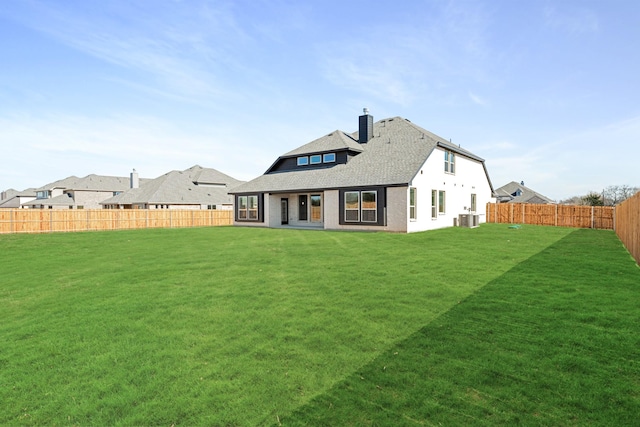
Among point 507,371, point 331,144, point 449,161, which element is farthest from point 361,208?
point 507,371

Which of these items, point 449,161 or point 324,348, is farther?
point 449,161

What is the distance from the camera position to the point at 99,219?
27312 mm

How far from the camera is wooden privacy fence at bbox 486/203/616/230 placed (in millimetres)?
23719

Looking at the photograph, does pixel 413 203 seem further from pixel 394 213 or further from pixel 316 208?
pixel 316 208

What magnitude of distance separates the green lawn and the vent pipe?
19.4 meters

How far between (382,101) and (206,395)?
91.6 feet

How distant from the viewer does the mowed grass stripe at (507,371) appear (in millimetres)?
2924

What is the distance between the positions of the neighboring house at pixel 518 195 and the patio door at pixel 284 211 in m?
42.5

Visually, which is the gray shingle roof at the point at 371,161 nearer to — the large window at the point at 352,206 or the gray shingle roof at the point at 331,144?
the gray shingle roof at the point at 331,144

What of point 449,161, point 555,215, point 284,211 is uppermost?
point 449,161

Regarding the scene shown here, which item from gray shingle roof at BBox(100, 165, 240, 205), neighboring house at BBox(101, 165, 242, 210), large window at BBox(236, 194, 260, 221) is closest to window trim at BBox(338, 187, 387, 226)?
large window at BBox(236, 194, 260, 221)

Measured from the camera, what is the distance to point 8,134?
19.1 meters

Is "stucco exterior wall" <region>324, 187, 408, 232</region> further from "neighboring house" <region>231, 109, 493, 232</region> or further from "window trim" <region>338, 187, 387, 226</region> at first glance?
"window trim" <region>338, 187, 387, 226</region>

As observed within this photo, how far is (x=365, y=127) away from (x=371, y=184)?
25.3 feet
